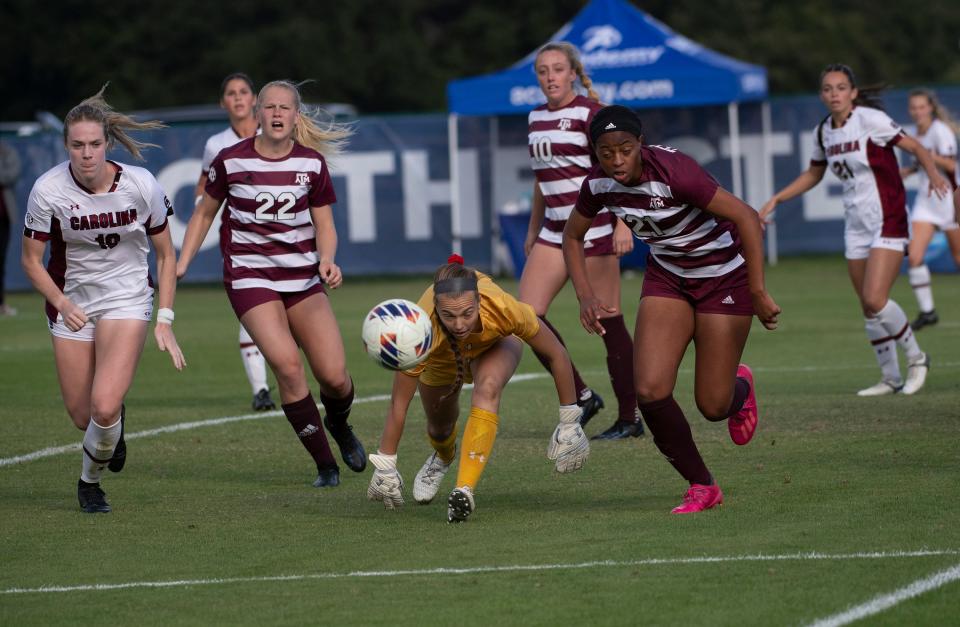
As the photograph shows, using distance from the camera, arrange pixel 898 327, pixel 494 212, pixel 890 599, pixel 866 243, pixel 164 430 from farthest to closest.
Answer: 1. pixel 494 212
2. pixel 898 327
3. pixel 866 243
4. pixel 164 430
5. pixel 890 599

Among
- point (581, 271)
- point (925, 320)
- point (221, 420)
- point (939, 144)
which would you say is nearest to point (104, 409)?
point (581, 271)

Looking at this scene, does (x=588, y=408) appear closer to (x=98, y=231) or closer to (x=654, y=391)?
(x=654, y=391)

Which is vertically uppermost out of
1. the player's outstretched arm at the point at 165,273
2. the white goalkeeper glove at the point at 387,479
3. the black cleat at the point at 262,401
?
the player's outstretched arm at the point at 165,273

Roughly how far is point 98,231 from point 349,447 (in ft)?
6.45

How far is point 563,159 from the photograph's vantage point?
10570mm

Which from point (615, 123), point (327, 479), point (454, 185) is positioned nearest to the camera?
point (615, 123)

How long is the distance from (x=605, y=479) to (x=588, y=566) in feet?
7.46

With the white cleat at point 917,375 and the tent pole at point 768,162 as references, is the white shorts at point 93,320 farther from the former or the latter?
the tent pole at point 768,162

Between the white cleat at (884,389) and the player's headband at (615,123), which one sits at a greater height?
the player's headband at (615,123)

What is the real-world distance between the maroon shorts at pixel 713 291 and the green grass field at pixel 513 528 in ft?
3.07

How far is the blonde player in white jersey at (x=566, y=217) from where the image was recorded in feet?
34.3

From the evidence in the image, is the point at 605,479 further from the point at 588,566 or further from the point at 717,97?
the point at 717,97

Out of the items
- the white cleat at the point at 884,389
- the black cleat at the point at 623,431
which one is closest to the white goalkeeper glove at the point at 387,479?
the black cleat at the point at 623,431

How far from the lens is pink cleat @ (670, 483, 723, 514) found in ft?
25.5
